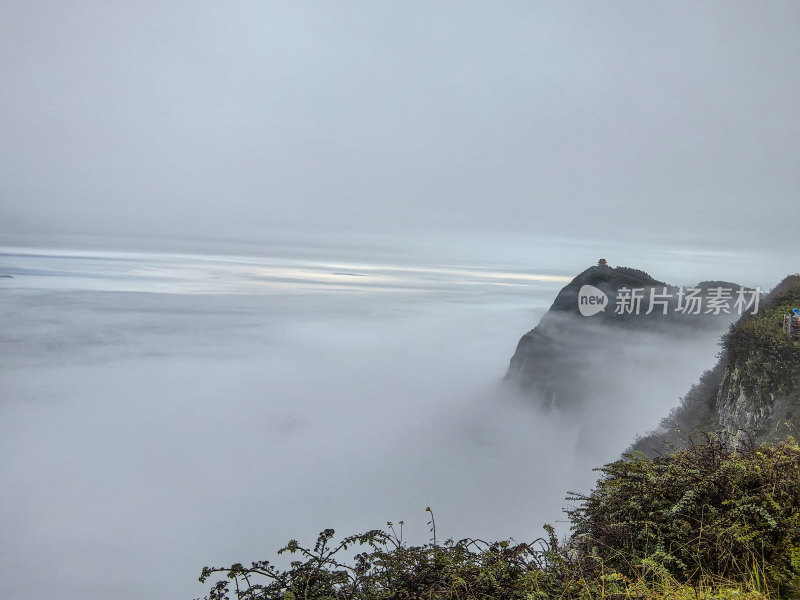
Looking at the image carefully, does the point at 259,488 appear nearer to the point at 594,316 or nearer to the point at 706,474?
the point at 594,316

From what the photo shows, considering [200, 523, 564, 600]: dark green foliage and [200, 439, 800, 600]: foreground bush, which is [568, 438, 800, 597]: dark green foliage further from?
[200, 523, 564, 600]: dark green foliage

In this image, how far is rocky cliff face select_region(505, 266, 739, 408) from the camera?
210 ft

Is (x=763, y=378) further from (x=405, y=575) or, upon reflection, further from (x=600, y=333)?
(x=600, y=333)

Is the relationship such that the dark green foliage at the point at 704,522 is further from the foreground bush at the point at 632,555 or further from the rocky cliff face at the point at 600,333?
the rocky cliff face at the point at 600,333

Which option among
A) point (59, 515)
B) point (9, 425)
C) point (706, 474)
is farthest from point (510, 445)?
point (9, 425)

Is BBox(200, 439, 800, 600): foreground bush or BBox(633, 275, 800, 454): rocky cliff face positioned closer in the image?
BBox(200, 439, 800, 600): foreground bush

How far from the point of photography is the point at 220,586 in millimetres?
2471

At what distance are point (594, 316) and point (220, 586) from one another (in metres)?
84.5

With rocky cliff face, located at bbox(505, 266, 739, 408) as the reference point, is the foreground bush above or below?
above

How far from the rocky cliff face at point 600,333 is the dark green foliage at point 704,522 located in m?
62.3

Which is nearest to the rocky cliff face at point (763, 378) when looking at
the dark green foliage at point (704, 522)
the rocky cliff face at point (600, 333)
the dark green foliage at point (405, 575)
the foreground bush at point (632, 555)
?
the dark green foliage at point (704, 522)

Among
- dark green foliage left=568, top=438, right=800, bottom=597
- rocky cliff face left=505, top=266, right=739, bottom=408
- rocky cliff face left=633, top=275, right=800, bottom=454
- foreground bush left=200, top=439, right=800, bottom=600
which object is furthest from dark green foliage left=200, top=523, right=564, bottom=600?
rocky cliff face left=505, top=266, right=739, bottom=408

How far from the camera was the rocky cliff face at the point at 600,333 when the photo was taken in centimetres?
6412

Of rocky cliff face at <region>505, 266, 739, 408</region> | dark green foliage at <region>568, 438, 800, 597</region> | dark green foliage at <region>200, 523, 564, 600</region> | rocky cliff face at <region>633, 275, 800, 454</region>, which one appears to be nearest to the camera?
dark green foliage at <region>200, 523, 564, 600</region>
